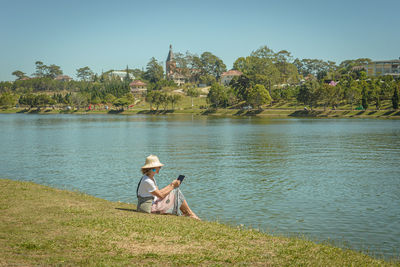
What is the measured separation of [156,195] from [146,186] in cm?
43

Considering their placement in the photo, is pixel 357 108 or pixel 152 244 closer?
pixel 152 244

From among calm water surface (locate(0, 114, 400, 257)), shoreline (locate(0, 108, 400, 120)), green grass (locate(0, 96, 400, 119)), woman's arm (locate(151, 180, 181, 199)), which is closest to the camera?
woman's arm (locate(151, 180, 181, 199))

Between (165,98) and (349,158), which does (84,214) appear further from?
(165,98)

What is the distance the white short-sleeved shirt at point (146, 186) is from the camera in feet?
40.3

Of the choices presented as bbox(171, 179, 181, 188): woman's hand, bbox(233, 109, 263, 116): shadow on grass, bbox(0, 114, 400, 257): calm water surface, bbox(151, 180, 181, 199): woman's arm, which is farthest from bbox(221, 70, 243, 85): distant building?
bbox(171, 179, 181, 188): woman's hand

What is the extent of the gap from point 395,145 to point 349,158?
451 inches

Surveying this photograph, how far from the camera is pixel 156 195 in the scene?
12477 mm

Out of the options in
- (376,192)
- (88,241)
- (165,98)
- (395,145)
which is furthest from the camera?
(165,98)

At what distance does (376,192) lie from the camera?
2047cm

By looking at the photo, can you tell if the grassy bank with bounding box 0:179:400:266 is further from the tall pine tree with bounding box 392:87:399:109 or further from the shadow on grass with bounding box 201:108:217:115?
the shadow on grass with bounding box 201:108:217:115

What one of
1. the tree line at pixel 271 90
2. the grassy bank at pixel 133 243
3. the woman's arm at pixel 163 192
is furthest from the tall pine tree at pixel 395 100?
the woman's arm at pixel 163 192

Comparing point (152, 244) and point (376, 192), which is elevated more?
point (152, 244)

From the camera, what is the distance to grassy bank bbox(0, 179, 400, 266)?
27.2ft

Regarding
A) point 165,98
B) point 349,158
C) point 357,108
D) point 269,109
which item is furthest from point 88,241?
point 165,98
